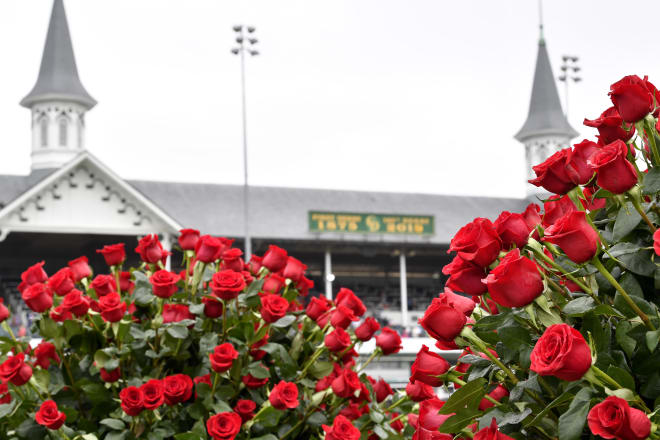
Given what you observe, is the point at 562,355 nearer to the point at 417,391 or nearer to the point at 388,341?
the point at 417,391

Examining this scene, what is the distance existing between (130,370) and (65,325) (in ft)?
1.06

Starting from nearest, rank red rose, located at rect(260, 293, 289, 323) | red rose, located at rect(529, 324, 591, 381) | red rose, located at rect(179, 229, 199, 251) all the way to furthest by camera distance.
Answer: red rose, located at rect(529, 324, 591, 381), red rose, located at rect(260, 293, 289, 323), red rose, located at rect(179, 229, 199, 251)

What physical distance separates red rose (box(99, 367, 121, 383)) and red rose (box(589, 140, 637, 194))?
2196 millimetres

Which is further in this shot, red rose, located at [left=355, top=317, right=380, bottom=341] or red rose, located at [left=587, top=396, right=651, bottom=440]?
red rose, located at [left=355, top=317, right=380, bottom=341]

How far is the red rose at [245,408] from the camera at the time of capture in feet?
10.0

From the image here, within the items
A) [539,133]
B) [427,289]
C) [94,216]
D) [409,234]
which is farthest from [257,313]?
[539,133]

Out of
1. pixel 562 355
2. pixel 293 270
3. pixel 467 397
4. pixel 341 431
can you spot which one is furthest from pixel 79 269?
pixel 562 355

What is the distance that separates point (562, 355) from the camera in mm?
1304

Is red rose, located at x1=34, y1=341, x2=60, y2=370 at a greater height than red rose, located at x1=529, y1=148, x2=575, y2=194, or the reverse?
red rose, located at x1=529, y1=148, x2=575, y2=194

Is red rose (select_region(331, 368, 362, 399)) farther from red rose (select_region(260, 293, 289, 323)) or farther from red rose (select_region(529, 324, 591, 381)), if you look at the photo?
red rose (select_region(529, 324, 591, 381))

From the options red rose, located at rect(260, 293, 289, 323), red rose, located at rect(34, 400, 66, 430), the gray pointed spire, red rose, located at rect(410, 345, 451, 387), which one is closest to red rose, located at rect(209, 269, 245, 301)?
red rose, located at rect(260, 293, 289, 323)

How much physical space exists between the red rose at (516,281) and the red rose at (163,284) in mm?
1888

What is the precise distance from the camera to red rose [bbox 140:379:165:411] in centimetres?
291

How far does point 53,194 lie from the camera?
22891 mm
